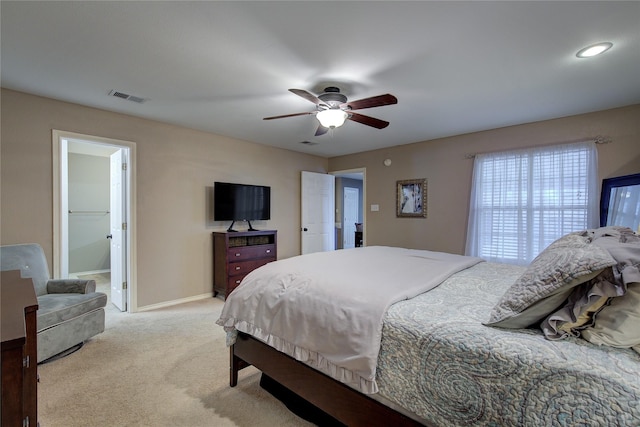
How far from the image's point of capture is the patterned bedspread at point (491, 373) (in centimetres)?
85

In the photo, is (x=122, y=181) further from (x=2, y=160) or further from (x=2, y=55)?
(x=2, y=55)

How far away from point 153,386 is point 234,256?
6.87 feet

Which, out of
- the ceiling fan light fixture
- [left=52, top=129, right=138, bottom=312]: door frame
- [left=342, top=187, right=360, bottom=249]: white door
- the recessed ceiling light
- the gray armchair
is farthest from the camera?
[left=342, top=187, right=360, bottom=249]: white door

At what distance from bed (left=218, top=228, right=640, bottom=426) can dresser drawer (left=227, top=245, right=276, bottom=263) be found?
2.60 metres

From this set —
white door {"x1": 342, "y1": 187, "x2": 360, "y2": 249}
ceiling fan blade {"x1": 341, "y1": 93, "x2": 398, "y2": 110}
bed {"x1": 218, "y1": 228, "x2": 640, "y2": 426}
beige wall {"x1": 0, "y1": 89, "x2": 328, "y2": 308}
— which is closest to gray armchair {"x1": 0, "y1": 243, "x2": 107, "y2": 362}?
beige wall {"x1": 0, "y1": 89, "x2": 328, "y2": 308}

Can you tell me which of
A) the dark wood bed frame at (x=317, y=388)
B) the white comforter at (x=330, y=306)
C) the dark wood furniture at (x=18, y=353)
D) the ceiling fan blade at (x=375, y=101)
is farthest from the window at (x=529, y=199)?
the dark wood furniture at (x=18, y=353)

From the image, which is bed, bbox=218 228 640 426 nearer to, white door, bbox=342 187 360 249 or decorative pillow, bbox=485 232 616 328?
decorative pillow, bbox=485 232 616 328

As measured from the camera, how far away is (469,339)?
1.10 meters

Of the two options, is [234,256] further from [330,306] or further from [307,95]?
[330,306]

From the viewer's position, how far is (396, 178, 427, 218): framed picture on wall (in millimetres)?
4574

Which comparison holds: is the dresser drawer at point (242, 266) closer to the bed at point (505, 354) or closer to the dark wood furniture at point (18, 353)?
the dark wood furniture at point (18, 353)

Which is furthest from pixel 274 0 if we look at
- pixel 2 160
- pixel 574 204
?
pixel 574 204

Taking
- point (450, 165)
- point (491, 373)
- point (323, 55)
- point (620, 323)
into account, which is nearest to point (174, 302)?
point (323, 55)

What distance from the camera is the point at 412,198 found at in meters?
4.72
